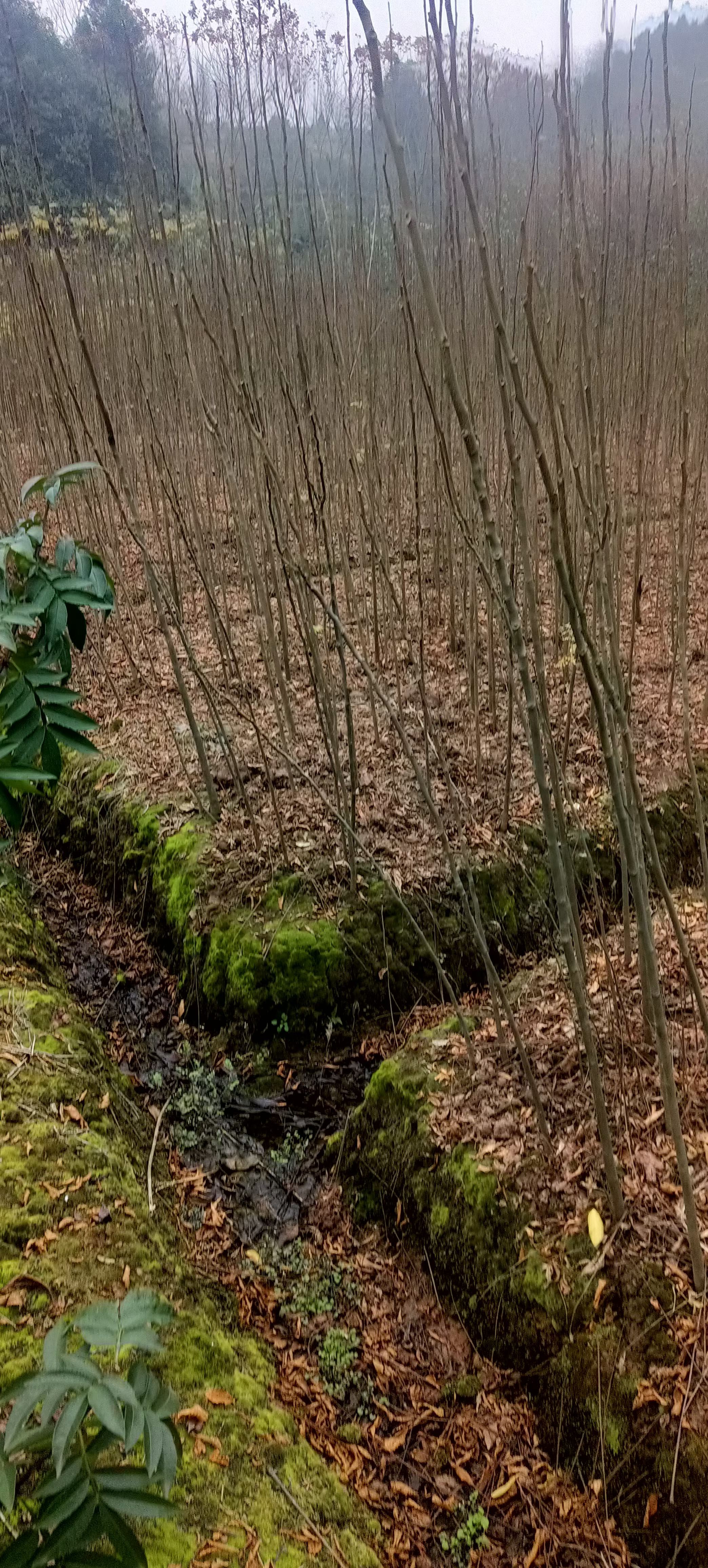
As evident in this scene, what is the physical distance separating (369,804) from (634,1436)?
71.9 inches

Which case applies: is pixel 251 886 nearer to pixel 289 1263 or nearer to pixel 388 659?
pixel 289 1263

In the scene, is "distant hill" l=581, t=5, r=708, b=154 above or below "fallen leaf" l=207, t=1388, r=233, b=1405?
above

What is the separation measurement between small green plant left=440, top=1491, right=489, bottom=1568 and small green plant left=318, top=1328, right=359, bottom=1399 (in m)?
0.29

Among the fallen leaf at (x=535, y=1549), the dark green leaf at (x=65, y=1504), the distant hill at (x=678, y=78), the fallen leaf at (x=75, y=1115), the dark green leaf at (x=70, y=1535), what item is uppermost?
the distant hill at (x=678, y=78)

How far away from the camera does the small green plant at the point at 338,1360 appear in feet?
5.14

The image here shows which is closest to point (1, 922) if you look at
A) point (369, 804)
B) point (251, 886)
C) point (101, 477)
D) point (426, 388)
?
point (251, 886)

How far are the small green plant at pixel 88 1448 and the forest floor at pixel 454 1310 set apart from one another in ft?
3.02

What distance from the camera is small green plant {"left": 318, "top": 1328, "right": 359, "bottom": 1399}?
5.14 ft

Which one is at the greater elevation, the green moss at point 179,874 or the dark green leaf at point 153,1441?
the dark green leaf at point 153,1441

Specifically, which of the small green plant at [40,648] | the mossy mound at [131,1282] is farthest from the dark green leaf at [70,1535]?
the small green plant at [40,648]

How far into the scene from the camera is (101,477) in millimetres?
4137

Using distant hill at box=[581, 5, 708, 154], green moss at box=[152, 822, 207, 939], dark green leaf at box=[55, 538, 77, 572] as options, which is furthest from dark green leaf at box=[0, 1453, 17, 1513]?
distant hill at box=[581, 5, 708, 154]

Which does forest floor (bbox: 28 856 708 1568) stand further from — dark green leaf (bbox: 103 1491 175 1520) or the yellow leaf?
dark green leaf (bbox: 103 1491 175 1520)

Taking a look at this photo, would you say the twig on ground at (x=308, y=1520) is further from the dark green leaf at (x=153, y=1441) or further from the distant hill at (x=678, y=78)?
the distant hill at (x=678, y=78)
